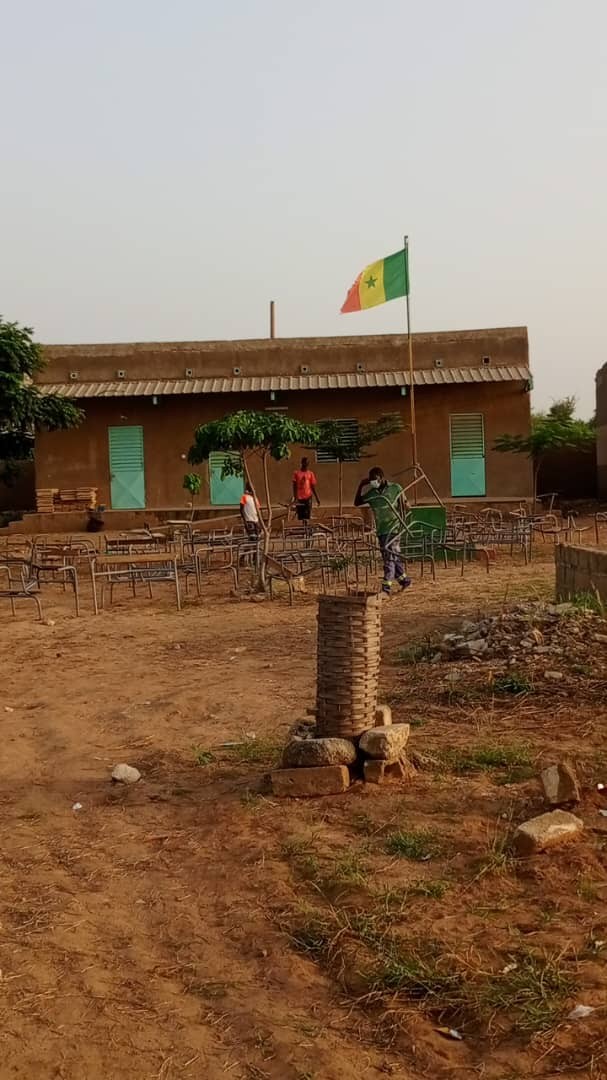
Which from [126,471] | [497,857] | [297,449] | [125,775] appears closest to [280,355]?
[297,449]

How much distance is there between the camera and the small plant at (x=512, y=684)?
5859 mm

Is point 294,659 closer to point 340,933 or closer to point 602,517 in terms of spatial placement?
point 340,933

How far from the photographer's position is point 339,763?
439 centimetres

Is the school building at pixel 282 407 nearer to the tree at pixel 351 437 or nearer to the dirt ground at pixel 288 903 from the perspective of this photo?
the tree at pixel 351 437

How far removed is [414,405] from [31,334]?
7610mm

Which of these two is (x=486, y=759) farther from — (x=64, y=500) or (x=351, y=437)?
(x=64, y=500)

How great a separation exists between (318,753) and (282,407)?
1536cm

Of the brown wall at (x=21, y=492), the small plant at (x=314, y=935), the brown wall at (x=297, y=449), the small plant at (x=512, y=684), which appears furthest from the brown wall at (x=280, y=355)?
the small plant at (x=314, y=935)

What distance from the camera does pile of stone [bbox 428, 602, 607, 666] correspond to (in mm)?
6465

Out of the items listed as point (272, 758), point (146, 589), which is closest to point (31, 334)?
point (146, 589)

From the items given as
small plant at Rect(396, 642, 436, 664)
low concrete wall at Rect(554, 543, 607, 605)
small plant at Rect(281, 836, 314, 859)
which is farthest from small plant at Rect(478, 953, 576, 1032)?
low concrete wall at Rect(554, 543, 607, 605)

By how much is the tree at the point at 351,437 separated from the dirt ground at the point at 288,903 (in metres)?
12.3

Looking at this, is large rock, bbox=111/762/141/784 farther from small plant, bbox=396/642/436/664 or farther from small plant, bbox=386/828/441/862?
small plant, bbox=396/642/436/664

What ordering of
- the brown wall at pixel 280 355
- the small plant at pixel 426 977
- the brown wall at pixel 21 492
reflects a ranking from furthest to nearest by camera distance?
the brown wall at pixel 21 492 < the brown wall at pixel 280 355 < the small plant at pixel 426 977
